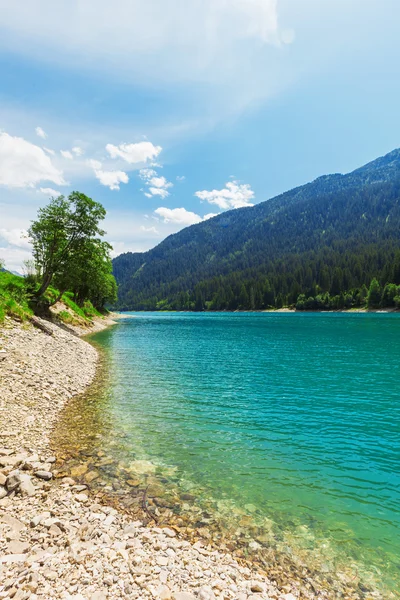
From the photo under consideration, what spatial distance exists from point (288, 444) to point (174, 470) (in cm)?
532

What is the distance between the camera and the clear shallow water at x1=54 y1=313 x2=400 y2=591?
8.18m

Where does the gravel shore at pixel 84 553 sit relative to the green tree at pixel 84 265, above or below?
below

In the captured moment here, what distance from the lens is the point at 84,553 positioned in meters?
6.29

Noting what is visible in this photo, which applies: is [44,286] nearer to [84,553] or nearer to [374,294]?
[84,553]

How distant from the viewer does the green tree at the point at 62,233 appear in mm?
40969

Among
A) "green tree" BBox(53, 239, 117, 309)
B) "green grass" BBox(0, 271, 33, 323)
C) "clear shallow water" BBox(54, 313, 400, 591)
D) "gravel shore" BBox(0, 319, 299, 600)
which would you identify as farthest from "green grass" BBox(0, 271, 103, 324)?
"gravel shore" BBox(0, 319, 299, 600)

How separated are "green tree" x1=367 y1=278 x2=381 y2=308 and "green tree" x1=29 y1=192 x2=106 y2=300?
14129 cm

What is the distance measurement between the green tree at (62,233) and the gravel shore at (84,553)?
35.3 m

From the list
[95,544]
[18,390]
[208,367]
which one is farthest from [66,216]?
[95,544]

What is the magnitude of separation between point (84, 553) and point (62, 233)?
136 ft

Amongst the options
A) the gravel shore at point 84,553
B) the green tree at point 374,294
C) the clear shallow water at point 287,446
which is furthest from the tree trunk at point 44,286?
the green tree at point 374,294

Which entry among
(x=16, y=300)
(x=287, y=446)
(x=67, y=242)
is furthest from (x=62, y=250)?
(x=287, y=446)

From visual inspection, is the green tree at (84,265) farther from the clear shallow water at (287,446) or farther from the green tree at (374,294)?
the green tree at (374,294)

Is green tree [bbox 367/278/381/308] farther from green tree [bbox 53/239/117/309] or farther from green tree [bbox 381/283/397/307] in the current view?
green tree [bbox 53/239/117/309]
